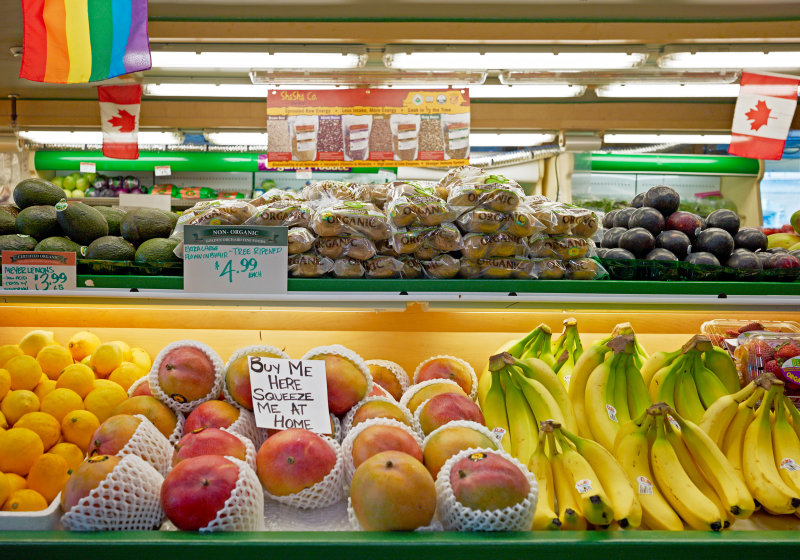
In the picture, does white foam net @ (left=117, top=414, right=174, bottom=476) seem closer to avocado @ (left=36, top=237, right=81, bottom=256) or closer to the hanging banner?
avocado @ (left=36, top=237, right=81, bottom=256)

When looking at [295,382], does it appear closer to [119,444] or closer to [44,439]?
[119,444]

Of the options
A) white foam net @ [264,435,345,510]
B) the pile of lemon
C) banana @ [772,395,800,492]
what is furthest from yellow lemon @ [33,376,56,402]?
banana @ [772,395,800,492]

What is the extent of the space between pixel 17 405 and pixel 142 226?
698 mm

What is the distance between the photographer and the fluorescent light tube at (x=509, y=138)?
685cm

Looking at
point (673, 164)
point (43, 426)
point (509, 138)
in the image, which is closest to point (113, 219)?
point (43, 426)

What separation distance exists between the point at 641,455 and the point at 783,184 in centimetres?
879

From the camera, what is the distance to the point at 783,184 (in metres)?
8.61

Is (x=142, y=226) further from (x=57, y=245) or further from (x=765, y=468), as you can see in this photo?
(x=765, y=468)

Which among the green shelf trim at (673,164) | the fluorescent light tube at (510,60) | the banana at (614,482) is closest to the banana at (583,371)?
the banana at (614,482)

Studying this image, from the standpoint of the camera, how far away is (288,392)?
1731mm

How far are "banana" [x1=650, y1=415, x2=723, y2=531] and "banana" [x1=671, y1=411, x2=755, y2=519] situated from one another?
0.06 m

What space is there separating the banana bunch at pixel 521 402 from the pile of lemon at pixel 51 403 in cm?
123

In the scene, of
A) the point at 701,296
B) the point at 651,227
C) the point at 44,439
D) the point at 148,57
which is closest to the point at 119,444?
the point at 44,439

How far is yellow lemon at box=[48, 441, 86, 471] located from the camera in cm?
170
